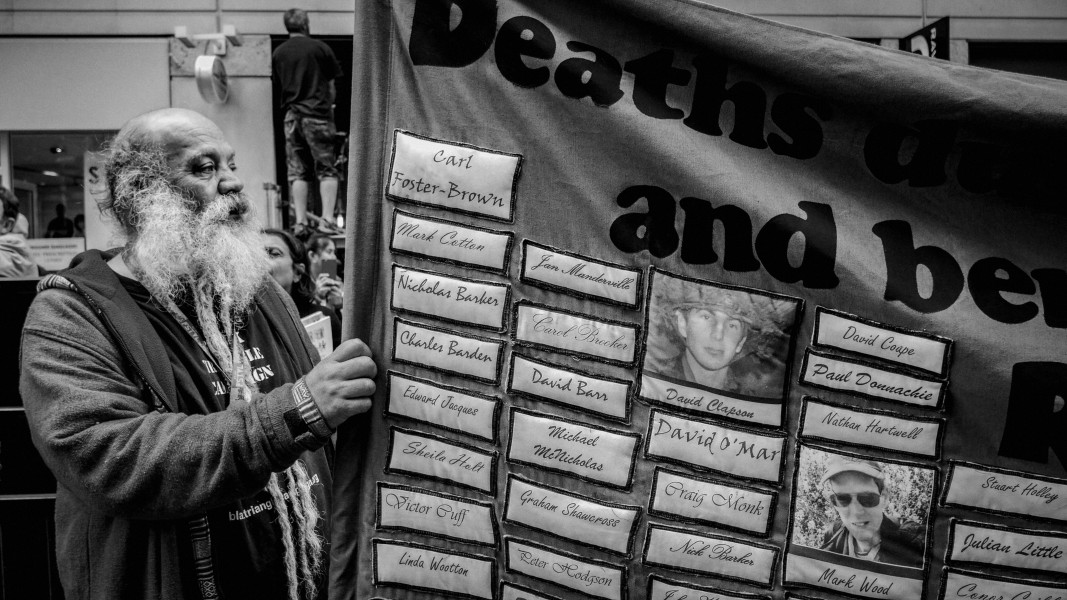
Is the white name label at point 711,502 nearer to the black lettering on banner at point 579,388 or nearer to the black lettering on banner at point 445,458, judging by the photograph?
the black lettering on banner at point 579,388

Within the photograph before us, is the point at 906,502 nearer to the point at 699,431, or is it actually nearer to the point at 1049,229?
the point at 699,431

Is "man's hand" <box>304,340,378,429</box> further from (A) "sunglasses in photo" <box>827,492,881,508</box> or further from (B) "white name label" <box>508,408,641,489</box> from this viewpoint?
(A) "sunglasses in photo" <box>827,492,881,508</box>

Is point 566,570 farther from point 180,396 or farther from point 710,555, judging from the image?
point 180,396

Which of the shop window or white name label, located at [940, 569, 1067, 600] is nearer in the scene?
white name label, located at [940, 569, 1067, 600]

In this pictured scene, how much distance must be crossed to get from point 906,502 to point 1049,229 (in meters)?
0.63

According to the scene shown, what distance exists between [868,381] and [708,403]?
0.33m

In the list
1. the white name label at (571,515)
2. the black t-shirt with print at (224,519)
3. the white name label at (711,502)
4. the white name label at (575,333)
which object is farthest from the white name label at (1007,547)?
the black t-shirt with print at (224,519)

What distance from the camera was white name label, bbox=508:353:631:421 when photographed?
164cm

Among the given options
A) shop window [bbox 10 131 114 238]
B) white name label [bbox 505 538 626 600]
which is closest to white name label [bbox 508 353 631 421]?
white name label [bbox 505 538 626 600]

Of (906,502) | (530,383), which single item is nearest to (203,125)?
(530,383)

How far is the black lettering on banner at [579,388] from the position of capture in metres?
1.63

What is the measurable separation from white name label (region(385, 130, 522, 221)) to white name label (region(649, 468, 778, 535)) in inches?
26.9

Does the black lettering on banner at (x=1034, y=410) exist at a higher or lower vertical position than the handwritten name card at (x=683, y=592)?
higher

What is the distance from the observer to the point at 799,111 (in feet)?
5.25
